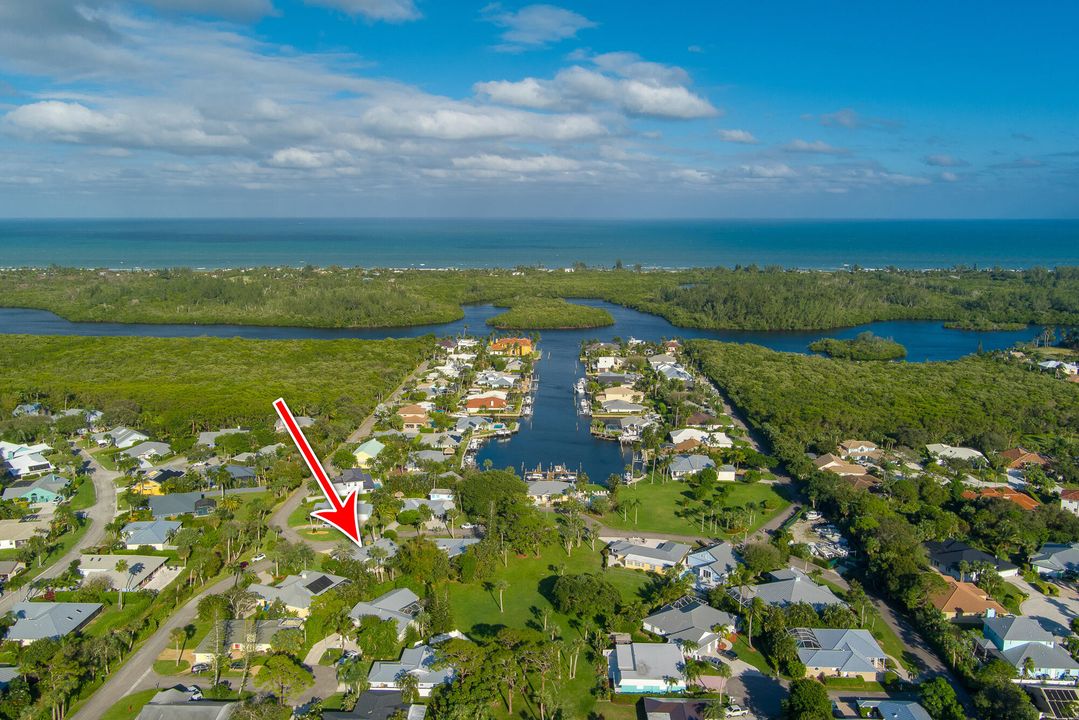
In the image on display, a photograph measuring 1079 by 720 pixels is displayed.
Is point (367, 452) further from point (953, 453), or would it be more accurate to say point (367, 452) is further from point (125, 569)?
point (953, 453)

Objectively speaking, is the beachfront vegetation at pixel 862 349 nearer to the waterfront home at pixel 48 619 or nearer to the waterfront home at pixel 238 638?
the waterfront home at pixel 238 638

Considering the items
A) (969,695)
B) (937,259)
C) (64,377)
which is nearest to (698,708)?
(969,695)

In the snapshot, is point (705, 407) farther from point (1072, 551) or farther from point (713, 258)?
point (713, 258)

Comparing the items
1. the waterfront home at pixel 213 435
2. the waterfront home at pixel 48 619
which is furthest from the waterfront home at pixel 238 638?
the waterfront home at pixel 213 435

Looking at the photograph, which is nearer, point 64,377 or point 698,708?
point 698,708

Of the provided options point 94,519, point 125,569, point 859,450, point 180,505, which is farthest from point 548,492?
point 94,519
